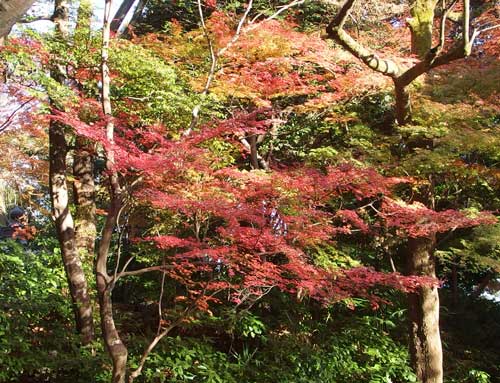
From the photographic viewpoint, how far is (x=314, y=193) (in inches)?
223

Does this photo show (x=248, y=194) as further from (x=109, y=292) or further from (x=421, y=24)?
(x=421, y=24)

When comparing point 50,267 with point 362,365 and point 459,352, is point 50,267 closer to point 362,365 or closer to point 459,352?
point 362,365

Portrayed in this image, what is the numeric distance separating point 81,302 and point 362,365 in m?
4.07

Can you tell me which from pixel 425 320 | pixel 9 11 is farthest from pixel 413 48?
pixel 9 11

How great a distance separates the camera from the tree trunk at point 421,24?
6241 mm

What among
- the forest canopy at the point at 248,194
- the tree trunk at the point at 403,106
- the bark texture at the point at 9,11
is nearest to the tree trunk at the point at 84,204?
the forest canopy at the point at 248,194

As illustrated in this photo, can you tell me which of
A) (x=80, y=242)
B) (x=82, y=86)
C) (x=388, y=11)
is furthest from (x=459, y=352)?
(x=82, y=86)

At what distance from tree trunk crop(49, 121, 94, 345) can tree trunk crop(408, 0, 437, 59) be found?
482cm

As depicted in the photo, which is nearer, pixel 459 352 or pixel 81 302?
pixel 81 302

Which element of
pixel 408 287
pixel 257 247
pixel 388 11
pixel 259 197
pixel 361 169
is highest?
pixel 388 11

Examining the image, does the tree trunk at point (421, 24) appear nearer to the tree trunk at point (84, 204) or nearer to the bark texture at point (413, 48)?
the bark texture at point (413, 48)

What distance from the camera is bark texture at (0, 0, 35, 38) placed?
920 mm

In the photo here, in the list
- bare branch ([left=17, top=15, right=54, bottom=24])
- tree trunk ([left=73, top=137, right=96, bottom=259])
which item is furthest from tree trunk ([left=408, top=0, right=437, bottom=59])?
tree trunk ([left=73, top=137, right=96, bottom=259])

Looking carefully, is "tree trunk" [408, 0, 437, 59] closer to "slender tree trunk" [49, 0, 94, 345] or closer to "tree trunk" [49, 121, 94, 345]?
"slender tree trunk" [49, 0, 94, 345]
